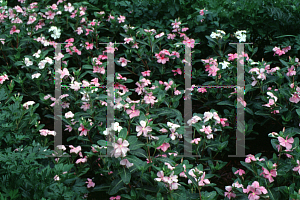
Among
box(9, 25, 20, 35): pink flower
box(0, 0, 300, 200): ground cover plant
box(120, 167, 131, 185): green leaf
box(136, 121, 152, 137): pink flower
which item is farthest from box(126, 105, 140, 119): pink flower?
box(9, 25, 20, 35): pink flower

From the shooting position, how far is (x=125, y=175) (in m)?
1.97

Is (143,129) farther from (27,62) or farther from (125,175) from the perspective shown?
(27,62)

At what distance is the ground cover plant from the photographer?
199cm

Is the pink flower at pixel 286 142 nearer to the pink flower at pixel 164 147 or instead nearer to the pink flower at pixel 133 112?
the pink flower at pixel 164 147

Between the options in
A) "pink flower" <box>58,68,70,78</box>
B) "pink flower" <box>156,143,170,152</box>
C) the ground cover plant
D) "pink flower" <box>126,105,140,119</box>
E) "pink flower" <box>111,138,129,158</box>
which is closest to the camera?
"pink flower" <box>111,138,129,158</box>

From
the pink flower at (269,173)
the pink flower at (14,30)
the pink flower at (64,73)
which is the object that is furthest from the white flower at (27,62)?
the pink flower at (269,173)

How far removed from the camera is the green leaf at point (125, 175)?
6.35ft

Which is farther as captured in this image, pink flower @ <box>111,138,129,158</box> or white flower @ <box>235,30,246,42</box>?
white flower @ <box>235,30,246,42</box>

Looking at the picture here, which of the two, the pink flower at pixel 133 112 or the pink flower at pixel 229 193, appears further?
the pink flower at pixel 133 112

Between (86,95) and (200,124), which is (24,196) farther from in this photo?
(200,124)

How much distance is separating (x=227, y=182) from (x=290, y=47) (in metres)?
1.58

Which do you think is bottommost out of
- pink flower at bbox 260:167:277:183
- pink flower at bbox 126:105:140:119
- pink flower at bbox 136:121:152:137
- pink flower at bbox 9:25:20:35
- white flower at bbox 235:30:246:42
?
pink flower at bbox 260:167:277:183

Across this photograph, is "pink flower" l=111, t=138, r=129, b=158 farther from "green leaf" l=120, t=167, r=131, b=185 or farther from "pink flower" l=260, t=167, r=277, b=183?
"pink flower" l=260, t=167, r=277, b=183

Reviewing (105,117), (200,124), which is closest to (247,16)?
(200,124)
